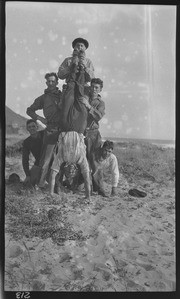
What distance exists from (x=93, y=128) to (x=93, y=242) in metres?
0.69

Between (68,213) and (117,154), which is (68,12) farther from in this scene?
(68,213)

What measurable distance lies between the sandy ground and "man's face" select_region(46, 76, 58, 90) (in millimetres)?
520

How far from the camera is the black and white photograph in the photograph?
89.4 inches

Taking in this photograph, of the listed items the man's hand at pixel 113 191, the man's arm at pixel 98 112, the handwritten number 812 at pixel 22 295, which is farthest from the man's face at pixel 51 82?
the handwritten number 812 at pixel 22 295

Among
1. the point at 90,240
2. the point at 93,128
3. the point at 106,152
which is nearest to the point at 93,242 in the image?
the point at 90,240

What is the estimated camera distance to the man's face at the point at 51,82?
2350 mm

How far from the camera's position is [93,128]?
93.0 inches

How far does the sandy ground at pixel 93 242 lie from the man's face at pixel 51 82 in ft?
1.71

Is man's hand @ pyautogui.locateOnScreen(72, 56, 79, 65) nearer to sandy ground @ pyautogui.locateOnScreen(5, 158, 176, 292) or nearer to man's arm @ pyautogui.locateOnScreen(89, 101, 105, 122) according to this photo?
man's arm @ pyautogui.locateOnScreen(89, 101, 105, 122)

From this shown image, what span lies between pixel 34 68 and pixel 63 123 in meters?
0.39

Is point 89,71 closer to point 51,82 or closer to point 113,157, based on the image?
point 51,82

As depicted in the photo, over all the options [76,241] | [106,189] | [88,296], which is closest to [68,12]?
[106,189]

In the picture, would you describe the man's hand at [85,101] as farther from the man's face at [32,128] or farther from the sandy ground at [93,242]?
the sandy ground at [93,242]

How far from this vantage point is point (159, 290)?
2240 millimetres
